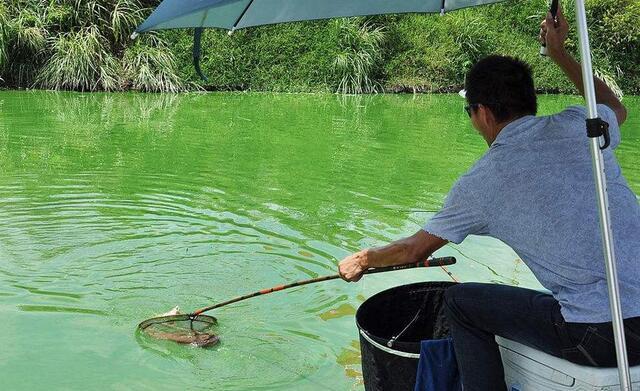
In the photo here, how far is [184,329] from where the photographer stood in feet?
11.4

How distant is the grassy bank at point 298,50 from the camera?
1576 centimetres

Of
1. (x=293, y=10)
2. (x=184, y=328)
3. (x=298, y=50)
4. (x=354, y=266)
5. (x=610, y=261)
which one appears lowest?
(x=184, y=328)

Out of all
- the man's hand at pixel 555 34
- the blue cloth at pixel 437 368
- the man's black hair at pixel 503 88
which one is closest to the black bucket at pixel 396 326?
the blue cloth at pixel 437 368

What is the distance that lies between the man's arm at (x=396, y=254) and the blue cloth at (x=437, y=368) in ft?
0.79

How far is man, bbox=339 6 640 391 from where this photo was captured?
5.91 ft

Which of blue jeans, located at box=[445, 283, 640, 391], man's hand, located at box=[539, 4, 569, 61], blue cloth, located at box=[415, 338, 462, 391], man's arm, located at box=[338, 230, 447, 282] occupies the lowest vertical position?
blue cloth, located at box=[415, 338, 462, 391]

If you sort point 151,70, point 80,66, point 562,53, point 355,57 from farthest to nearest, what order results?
point 355,57, point 151,70, point 80,66, point 562,53

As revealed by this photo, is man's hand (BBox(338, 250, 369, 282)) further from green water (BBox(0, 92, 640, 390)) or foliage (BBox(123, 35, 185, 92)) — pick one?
foliage (BBox(123, 35, 185, 92))

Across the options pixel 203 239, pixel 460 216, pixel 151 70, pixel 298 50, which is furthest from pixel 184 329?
pixel 298 50

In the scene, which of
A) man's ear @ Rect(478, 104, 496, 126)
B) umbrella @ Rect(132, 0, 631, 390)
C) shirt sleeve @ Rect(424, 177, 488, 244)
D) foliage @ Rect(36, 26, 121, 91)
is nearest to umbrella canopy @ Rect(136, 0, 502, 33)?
umbrella @ Rect(132, 0, 631, 390)

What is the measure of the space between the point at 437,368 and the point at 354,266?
Answer: 385mm

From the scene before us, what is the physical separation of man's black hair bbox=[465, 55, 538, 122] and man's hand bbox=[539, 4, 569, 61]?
0.38 meters

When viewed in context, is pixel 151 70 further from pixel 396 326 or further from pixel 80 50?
pixel 396 326

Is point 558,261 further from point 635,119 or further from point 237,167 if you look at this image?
point 635,119
